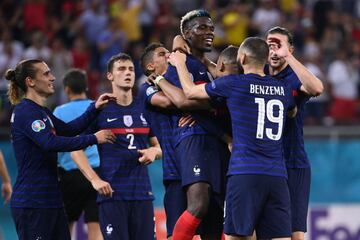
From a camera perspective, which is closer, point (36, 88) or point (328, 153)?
point (36, 88)

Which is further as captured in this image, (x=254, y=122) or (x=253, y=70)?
(x=253, y=70)

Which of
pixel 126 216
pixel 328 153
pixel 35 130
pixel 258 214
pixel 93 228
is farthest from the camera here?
pixel 328 153

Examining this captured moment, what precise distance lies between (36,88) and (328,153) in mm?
7807

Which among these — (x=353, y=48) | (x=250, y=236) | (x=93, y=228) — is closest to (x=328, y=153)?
(x=353, y=48)

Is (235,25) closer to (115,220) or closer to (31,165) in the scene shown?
(115,220)

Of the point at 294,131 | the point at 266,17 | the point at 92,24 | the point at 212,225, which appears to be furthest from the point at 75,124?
the point at 266,17

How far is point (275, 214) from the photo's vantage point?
8.69 meters

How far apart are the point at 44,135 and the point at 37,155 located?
283mm

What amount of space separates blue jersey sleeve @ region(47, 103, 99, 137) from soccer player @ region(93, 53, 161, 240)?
136mm

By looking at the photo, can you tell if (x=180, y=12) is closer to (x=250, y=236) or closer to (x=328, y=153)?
(x=328, y=153)

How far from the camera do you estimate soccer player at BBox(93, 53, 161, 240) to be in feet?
33.5

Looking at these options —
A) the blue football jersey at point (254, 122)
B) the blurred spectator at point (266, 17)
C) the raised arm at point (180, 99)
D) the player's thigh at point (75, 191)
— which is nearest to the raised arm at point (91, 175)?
the player's thigh at point (75, 191)

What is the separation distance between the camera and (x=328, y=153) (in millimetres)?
16438

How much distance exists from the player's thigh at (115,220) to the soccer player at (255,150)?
5.75 feet
